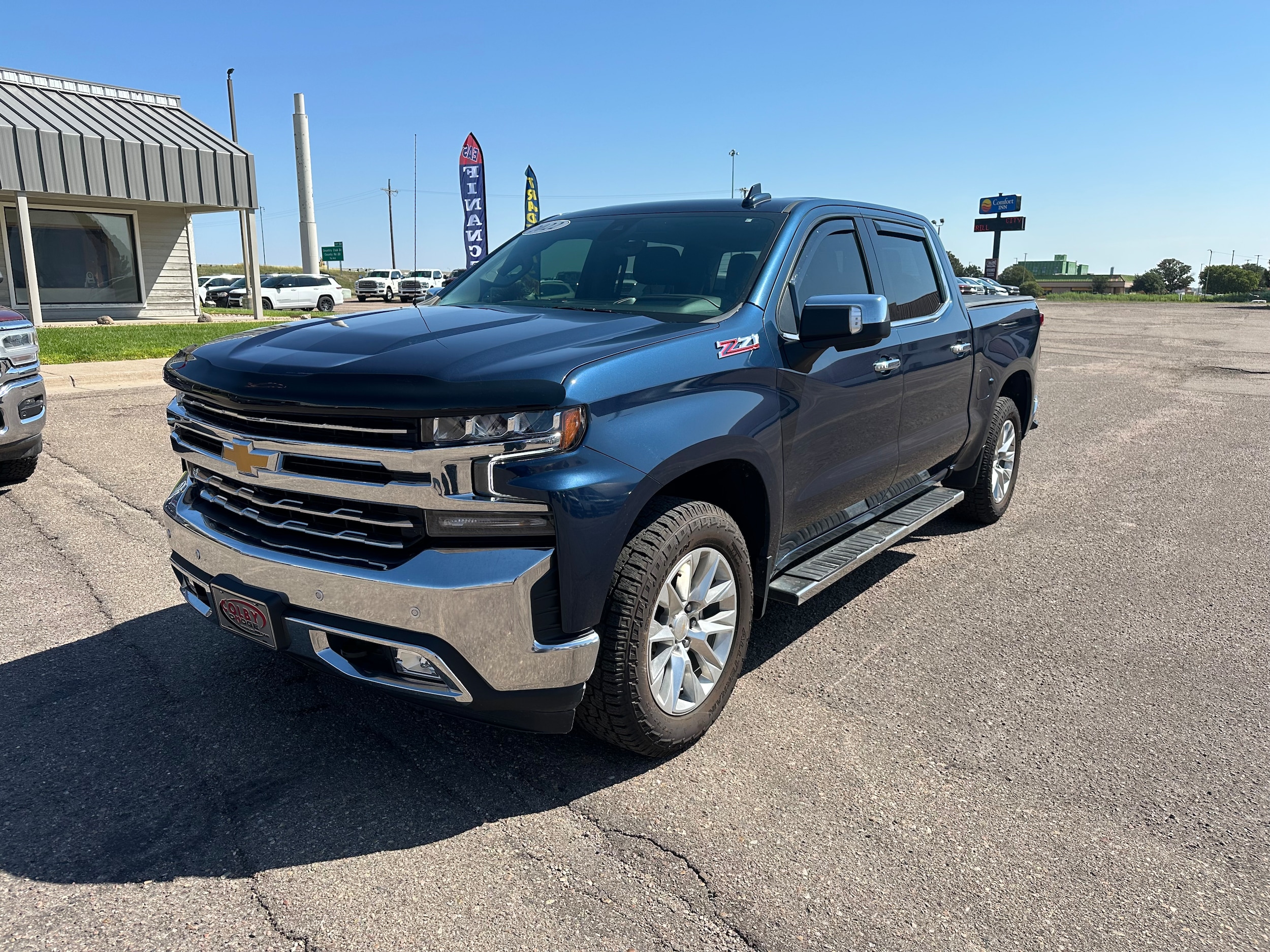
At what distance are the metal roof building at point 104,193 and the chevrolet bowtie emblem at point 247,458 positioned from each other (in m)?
20.6

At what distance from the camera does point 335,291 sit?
109ft

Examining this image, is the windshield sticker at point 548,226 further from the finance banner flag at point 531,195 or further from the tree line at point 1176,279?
the tree line at point 1176,279

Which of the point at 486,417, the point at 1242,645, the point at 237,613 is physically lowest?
the point at 1242,645

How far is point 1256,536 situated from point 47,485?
8567 millimetres

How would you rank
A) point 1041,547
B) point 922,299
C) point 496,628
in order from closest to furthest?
point 496,628, point 922,299, point 1041,547

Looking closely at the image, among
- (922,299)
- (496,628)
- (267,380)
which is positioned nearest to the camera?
(496,628)

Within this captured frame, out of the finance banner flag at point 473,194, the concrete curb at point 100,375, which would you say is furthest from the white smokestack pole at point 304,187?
the concrete curb at point 100,375

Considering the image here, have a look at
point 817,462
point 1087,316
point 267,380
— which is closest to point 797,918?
point 817,462

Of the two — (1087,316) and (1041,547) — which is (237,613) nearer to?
(1041,547)

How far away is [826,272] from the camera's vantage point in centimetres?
406

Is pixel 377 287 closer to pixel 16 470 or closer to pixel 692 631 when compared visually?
pixel 16 470

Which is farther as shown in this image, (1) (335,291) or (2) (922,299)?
(1) (335,291)

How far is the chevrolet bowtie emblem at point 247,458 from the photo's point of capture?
2820 mm

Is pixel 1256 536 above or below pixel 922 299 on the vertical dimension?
below
